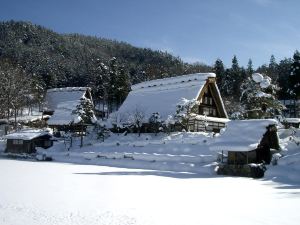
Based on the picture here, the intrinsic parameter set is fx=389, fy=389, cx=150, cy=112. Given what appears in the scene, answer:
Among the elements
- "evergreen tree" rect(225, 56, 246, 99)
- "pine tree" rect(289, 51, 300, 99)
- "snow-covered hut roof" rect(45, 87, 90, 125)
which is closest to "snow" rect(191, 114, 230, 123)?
"pine tree" rect(289, 51, 300, 99)

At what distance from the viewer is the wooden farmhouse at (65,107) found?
4116cm

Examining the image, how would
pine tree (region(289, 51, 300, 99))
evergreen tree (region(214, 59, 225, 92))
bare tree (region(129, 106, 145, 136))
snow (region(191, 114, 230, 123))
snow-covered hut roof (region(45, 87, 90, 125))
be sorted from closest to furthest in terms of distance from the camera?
snow (region(191, 114, 230, 123)) < bare tree (region(129, 106, 145, 136)) < snow-covered hut roof (region(45, 87, 90, 125)) < pine tree (region(289, 51, 300, 99)) < evergreen tree (region(214, 59, 225, 92))

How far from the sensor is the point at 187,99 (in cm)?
3428

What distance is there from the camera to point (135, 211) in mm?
9930

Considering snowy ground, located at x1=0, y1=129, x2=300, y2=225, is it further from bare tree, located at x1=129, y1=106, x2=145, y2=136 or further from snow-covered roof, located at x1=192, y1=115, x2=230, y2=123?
bare tree, located at x1=129, y1=106, x2=145, y2=136

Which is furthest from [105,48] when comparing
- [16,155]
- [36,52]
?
[16,155]

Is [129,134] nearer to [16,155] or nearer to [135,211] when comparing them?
[16,155]

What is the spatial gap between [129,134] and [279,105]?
42.5 feet

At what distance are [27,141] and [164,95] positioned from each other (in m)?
13.5

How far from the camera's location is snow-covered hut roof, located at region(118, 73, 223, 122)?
113ft

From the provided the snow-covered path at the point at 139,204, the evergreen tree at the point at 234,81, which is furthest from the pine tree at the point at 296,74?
the snow-covered path at the point at 139,204

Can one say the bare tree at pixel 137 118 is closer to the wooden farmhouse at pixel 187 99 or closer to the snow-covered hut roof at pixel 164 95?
the wooden farmhouse at pixel 187 99

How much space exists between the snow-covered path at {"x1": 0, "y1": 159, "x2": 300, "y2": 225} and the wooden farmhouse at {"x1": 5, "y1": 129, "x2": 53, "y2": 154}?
68.9 ft

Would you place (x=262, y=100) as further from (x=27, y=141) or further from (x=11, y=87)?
(x=11, y=87)
